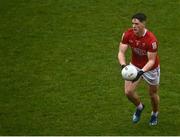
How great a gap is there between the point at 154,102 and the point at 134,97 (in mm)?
477

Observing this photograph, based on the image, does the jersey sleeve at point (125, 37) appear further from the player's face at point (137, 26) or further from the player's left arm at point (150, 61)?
the player's left arm at point (150, 61)

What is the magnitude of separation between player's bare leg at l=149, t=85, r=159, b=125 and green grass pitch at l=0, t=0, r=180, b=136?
0.19 meters

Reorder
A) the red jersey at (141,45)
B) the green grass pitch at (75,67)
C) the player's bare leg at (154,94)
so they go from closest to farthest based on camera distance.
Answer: the red jersey at (141,45)
the player's bare leg at (154,94)
the green grass pitch at (75,67)

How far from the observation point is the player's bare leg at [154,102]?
11500 mm

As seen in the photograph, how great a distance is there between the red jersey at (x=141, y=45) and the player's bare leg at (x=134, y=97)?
1.43 feet

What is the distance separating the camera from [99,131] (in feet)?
38.3

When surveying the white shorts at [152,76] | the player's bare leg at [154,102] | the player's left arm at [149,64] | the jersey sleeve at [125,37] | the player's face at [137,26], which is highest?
the player's face at [137,26]

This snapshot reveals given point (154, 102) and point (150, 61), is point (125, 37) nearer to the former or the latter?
point (150, 61)

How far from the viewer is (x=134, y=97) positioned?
11555mm

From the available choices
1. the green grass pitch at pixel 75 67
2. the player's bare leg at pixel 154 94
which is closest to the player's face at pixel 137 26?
the player's bare leg at pixel 154 94

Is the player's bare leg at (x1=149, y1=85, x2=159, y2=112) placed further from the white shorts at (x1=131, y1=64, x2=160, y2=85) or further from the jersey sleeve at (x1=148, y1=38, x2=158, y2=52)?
the jersey sleeve at (x1=148, y1=38, x2=158, y2=52)

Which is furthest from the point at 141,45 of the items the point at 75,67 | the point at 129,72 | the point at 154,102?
the point at 75,67

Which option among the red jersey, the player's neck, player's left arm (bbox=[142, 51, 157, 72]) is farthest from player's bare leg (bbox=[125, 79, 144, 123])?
the player's neck

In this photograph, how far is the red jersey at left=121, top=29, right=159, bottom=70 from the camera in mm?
10961
